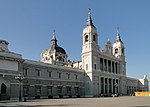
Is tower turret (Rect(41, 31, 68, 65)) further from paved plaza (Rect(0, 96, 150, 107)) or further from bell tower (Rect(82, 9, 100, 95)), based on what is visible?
paved plaza (Rect(0, 96, 150, 107))

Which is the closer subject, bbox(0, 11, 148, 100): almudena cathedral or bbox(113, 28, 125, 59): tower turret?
bbox(0, 11, 148, 100): almudena cathedral

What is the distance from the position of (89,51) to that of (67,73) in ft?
35.0

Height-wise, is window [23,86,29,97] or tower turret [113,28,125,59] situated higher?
tower turret [113,28,125,59]

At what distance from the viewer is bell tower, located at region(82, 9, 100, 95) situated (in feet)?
235

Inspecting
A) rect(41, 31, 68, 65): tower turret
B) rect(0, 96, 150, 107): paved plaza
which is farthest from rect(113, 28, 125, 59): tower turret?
rect(0, 96, 150, 107): paved plaza

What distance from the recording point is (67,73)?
6706cm

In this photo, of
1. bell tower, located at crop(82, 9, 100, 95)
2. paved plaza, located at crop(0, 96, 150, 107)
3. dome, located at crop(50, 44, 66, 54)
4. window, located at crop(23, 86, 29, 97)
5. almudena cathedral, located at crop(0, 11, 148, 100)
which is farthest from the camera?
dome, located at crop(50, 44, 66, 54)

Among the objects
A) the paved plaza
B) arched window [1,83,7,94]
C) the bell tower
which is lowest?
the paved plaza

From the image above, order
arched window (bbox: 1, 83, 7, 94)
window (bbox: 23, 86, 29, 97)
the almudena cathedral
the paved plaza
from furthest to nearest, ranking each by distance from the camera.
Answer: window (bbox: 23, 86, 29, 97), the almudena cathedral, arched window (bbox: 1, 83, 7, 94), the paved plaza

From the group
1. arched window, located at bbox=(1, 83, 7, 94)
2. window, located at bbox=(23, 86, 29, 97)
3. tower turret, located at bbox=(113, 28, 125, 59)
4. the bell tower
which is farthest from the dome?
arched window, located at bbox=(1, 83, 7, 94)

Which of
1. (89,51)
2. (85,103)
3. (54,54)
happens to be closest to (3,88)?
(85,103)

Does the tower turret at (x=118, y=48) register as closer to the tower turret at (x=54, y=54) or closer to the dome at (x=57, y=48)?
the tower turret at (x=54, y=54)

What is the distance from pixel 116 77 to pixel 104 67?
8.15m

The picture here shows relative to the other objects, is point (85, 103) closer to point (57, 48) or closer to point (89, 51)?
point (89, 51)
